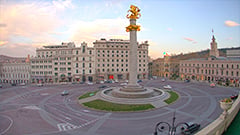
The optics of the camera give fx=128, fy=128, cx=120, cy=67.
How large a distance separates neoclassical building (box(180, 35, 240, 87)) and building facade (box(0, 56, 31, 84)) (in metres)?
97.5

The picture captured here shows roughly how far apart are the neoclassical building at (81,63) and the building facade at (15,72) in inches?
180

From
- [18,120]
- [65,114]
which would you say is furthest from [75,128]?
[18,120]

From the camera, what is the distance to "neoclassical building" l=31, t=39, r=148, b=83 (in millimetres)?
72938

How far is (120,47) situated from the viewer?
81250 mm

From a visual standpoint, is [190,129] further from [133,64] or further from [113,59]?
[113,59]

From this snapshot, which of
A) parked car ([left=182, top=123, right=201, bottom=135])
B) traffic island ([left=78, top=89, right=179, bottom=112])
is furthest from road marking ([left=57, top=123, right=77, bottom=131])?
parked car ([left=182, top=123, right=201, bottom=135])

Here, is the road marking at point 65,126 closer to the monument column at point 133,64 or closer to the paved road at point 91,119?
the paved road at point 91,119

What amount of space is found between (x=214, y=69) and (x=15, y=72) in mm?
114673

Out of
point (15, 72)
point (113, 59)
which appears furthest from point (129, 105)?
point (15, 72)

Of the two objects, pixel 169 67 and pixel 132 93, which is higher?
pixel 169 67

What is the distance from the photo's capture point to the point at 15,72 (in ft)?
258

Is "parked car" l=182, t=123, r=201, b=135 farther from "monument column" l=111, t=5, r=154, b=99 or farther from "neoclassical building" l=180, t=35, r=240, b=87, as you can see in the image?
"neoclassical building" l=180, t=35, r=240, b=87

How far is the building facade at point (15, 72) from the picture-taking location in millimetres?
76500

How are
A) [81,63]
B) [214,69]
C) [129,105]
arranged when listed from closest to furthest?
[129,105] < [214,69] < [81,63]
